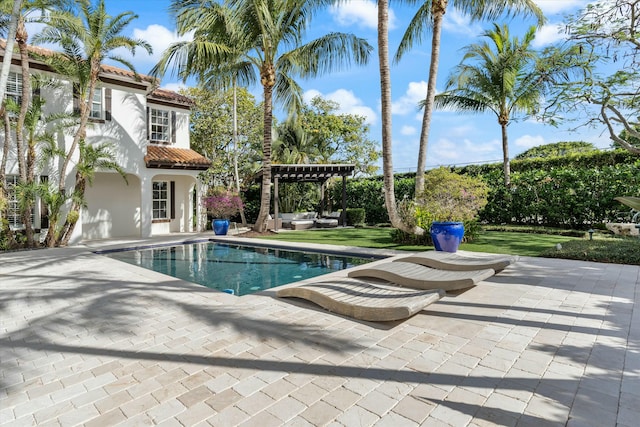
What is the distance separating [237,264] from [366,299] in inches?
253

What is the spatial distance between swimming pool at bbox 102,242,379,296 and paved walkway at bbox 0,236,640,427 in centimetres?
244

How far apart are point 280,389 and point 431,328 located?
2189 millimetres

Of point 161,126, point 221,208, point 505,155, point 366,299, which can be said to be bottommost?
point 366,299

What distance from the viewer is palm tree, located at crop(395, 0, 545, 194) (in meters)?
12.3

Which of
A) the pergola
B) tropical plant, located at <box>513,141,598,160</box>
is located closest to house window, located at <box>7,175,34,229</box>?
the pergola

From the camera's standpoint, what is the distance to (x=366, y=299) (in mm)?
5113

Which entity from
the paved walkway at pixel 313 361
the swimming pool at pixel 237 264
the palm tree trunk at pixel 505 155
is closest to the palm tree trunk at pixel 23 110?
the swimming pool at pixel 237 264

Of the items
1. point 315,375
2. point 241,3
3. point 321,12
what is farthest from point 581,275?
point 241,3

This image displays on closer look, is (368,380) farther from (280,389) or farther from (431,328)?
(431,328)

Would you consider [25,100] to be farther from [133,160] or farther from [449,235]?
[449,235]

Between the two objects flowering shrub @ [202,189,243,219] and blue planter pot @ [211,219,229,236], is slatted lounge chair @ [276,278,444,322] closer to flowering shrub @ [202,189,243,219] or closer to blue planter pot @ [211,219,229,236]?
blue planter pot @ [211,219,229,236]

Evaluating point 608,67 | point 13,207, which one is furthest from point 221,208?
point 608,67

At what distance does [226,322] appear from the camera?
4.73 m

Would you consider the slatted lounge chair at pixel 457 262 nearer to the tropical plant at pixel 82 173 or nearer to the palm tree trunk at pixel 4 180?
the tropical plant at pixel 82 173
